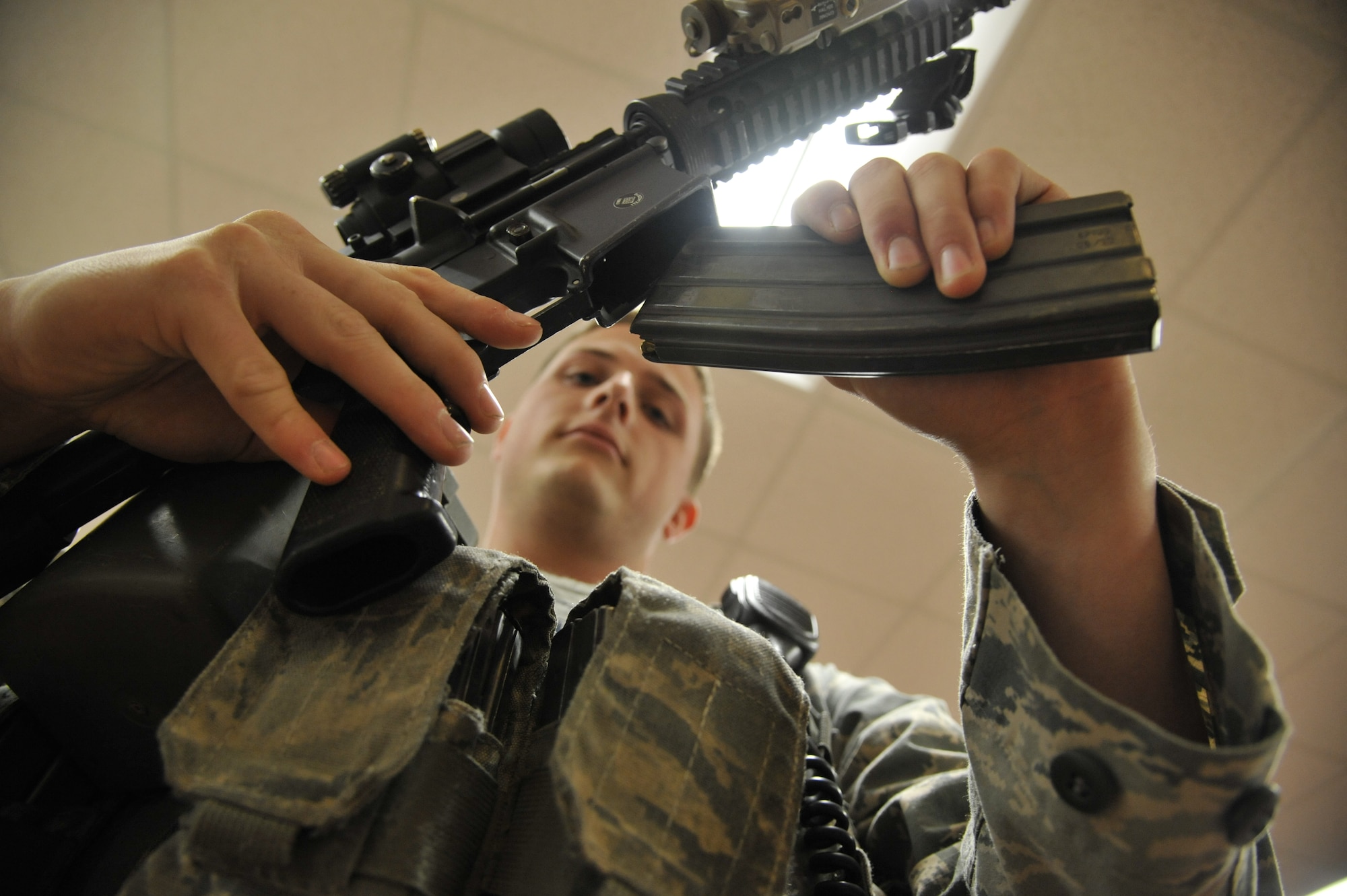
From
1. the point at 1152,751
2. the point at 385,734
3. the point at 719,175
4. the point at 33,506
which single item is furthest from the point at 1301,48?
the point at 33,506

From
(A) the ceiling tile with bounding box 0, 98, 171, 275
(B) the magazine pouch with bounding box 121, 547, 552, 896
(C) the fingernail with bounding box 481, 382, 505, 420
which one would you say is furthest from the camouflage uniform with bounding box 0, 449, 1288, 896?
(A) the ceiling tile with bounding box 0, 98, 171, 275

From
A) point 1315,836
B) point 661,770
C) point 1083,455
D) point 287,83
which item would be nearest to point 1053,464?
point 1083,455

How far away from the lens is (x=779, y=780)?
461mm

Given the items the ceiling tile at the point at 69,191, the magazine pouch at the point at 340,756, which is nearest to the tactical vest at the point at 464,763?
the magazine pouch at the point at 340,756

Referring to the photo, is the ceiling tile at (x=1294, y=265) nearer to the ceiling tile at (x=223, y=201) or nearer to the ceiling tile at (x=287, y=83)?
the ceiling tile at (x=287, y=83)

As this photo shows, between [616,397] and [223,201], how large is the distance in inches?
40.8

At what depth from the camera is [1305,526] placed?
5.89ft

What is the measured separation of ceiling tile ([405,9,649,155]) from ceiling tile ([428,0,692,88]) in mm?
17

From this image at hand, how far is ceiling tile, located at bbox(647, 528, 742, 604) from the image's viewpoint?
85.4 inches

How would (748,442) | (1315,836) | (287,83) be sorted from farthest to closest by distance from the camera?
(1315,836) → (748,442) → (287,83)

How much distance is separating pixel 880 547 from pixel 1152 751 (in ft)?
5.52

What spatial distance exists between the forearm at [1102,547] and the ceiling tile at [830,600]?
1655 mm

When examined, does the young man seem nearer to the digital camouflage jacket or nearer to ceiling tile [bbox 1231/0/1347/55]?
the digital camouflage jacket

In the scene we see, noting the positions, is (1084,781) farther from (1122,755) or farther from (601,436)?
(601,436)
